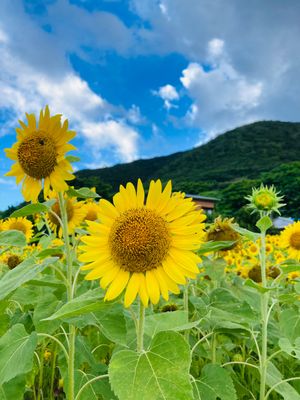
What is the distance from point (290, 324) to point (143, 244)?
0.85 metres

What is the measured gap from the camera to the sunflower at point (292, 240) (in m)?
3.19

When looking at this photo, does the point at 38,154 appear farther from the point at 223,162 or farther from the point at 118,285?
the point at 223,162

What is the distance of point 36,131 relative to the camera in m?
1.48

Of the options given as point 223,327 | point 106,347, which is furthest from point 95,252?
point 106,347

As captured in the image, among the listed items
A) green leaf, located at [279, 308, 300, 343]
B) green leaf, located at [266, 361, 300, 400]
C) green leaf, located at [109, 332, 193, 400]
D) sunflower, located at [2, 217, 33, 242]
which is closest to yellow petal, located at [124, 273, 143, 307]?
green leaf, located at [109, 332, 193, 400]

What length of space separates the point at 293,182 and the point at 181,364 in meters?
38.6

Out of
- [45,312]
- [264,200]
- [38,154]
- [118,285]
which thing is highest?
[38,154]

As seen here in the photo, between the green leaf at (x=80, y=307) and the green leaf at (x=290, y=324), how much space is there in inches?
32.9

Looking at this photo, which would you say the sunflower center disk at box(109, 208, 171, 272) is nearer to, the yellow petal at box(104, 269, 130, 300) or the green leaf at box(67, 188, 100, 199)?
the yellow petal at box(104, 269, 130, 300)

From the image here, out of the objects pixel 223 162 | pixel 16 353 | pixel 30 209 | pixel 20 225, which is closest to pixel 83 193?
pixel 30 209

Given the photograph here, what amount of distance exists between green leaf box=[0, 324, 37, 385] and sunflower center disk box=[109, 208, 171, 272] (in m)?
0.33

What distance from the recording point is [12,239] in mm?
1475

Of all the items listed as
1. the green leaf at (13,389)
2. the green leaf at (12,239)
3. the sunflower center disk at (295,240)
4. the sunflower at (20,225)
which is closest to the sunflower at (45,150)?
the green leaf at (12,239)

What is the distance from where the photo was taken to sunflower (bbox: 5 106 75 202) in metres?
1.44
